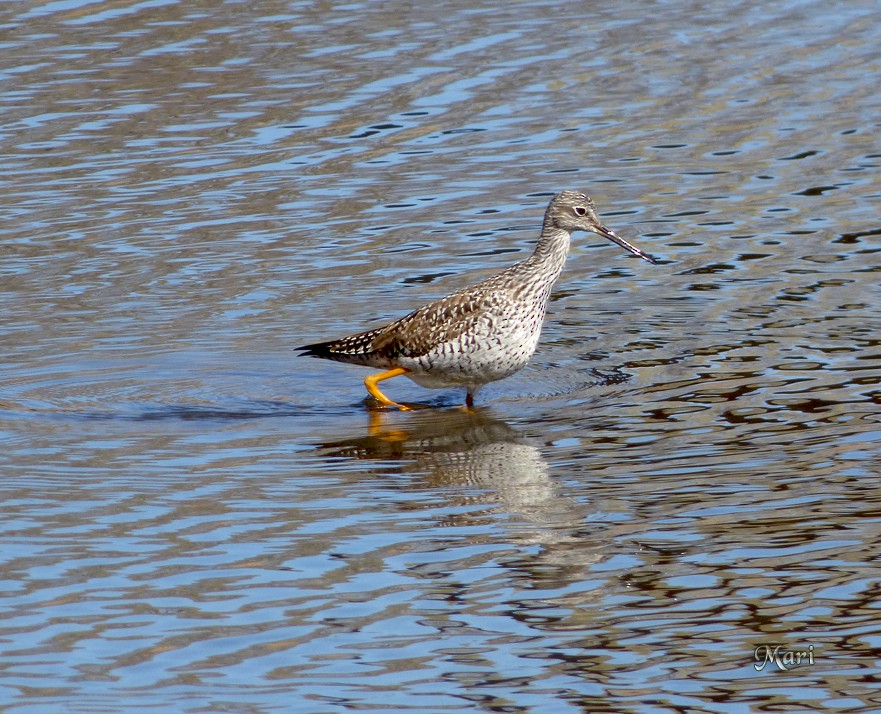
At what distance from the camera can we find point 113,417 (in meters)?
11.1

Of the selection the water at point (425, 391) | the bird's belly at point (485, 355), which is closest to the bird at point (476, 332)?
the bird's belly at point (485, 355)

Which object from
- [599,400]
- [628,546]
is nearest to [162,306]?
[599,400]

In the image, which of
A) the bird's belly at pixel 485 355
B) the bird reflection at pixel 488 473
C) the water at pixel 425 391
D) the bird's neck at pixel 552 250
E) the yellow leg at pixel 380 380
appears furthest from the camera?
the yellow leg at pixel 380 380

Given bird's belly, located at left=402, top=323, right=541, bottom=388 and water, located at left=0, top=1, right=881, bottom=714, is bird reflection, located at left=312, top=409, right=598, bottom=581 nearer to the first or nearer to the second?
water, located at left=0, top=1, right=881, bottom=714

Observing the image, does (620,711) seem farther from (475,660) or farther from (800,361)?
(800,361)

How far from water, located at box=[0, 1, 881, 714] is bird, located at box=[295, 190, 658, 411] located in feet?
1.06

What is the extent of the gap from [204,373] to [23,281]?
281cm

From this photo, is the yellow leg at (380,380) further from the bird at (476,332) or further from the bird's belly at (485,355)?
the bird's belly at (485,355)

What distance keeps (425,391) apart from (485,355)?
1462mm

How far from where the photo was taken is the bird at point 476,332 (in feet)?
37.0

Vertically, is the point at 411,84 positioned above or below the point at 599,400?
above

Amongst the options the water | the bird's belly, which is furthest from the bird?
the water

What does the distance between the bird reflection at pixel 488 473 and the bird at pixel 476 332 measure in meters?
0.35

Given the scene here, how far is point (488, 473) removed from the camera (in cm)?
982
